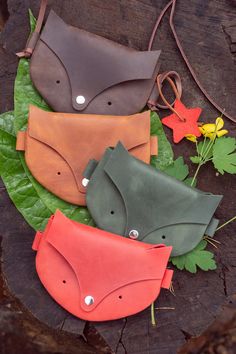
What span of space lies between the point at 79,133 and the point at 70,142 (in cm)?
4

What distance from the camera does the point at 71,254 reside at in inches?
68.2

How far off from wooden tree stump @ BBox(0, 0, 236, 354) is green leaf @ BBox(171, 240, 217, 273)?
42 millimetres

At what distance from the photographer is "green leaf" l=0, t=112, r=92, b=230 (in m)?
1.84

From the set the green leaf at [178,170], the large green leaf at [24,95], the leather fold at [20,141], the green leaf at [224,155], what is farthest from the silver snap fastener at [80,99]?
the green leaf at [224,155]

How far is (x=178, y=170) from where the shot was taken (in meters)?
1.87

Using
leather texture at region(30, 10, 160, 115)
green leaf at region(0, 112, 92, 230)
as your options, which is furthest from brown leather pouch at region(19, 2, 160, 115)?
green leaf at region(0, 112, 92, 230)

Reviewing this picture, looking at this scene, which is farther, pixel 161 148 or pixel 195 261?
pixel 161 148

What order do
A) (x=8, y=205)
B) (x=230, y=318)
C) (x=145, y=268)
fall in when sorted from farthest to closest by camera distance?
(x=230, y=318), (x=8, y=205), (x=145, y=268)

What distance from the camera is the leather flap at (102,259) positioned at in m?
1.72

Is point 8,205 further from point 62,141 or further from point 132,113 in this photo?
point 132,113

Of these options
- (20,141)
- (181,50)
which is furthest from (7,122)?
(181,50)

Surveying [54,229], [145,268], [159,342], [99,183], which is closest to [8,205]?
[54,229]

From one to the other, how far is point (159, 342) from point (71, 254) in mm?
422

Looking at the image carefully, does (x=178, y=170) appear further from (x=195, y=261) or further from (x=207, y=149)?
(x=195, y=261)
